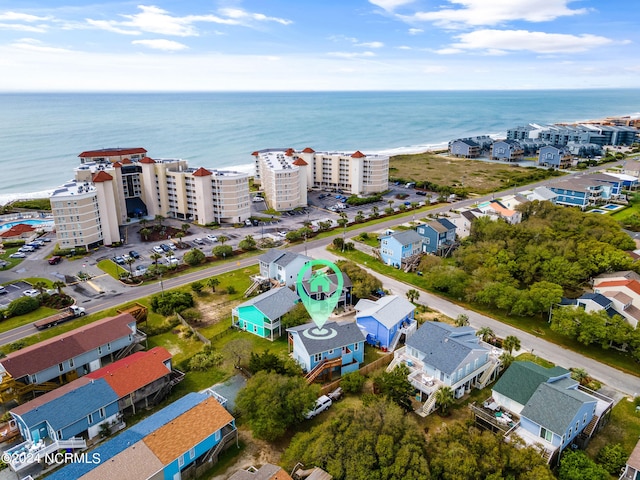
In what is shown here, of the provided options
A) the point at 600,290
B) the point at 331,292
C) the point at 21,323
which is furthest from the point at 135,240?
A: the point at 600,290

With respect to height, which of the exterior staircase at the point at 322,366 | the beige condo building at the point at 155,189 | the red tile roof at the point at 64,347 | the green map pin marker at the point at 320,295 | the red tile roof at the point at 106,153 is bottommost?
the exterior staircase at the point at 322,366

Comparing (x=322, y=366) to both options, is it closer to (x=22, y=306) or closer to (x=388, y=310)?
(x=388, y=310)

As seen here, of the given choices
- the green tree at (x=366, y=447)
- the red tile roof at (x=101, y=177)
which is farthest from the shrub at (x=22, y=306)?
the green tree at (x=366, y=447)

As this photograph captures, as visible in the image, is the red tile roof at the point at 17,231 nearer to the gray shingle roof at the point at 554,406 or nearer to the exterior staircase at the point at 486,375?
the exterior staircase at the point at 486,375

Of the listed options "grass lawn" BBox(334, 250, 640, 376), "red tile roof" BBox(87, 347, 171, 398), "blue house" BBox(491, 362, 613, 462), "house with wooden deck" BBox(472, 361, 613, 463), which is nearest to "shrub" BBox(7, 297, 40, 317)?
"red tile roof" BBox(87, 347, 171, 398)

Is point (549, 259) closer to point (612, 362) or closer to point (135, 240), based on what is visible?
point (612, 362)

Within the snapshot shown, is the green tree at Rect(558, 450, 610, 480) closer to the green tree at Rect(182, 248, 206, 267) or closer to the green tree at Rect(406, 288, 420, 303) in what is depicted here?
the green tree at Rect(406, 288, 420, 303)
